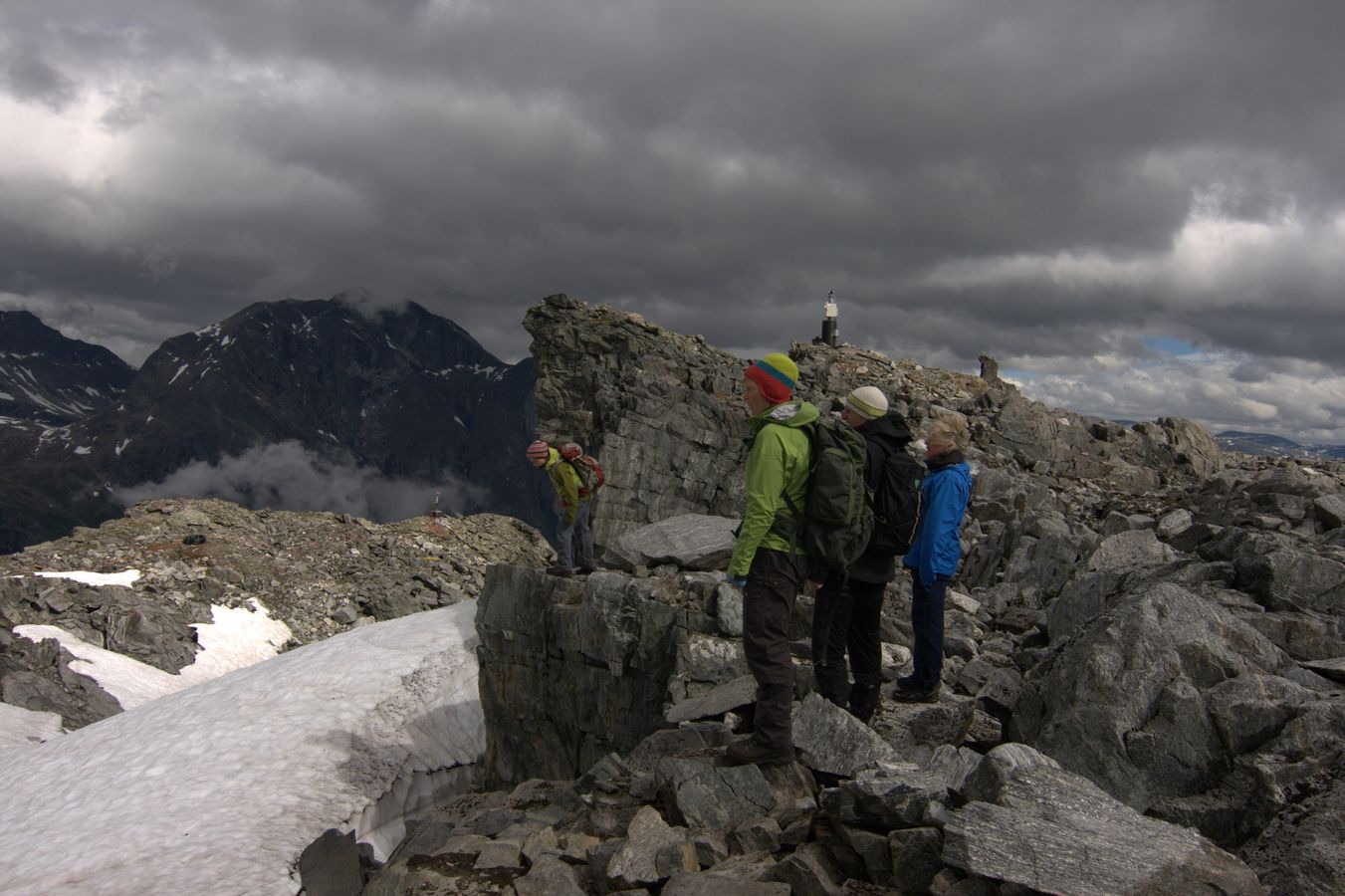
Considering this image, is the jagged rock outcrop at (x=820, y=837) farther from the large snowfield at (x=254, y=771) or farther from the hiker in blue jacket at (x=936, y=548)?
the large snowfield at (x=254, y=771)

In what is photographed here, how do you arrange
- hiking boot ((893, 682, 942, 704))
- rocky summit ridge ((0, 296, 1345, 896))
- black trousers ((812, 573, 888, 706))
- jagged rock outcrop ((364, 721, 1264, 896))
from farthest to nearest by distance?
hiking boot ((893, 682, 942, 704))
black trousers ((812, 573, 888, 706))
rocky summit ridge ((0, 296, 1345, 896))
jagged rock outcrop ((364, 721, 1264, 896))

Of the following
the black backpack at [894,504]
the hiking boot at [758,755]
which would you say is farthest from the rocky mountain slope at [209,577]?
the black backpack at [894,504]

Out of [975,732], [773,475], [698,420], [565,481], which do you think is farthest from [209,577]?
[773,475]

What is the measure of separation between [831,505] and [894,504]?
1585 millimetres

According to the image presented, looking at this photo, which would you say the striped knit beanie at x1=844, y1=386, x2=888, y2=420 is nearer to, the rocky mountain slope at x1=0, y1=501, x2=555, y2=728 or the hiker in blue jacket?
the hiker in blue jacket

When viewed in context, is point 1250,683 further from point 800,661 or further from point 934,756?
point 800,661

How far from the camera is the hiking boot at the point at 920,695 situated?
10539 mm

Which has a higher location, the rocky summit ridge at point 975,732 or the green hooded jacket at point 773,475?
the green hooded jacket at point 773,475

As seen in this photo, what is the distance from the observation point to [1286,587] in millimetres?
11500

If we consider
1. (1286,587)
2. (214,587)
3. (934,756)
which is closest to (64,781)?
(934,756)

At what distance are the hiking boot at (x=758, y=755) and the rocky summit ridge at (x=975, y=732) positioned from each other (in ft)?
0.32

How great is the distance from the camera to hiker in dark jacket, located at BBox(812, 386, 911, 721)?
9539 mm

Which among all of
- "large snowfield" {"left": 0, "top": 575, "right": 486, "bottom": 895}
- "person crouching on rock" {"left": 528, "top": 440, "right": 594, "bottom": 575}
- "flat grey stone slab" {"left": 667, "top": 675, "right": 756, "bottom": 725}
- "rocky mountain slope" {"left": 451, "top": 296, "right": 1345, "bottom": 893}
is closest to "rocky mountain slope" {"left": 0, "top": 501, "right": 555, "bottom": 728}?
"large snowfield" {"left": 0, "top": 575, "right": 486, "bottom": 895}

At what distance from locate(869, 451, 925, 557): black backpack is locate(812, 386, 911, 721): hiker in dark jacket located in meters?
0.12
